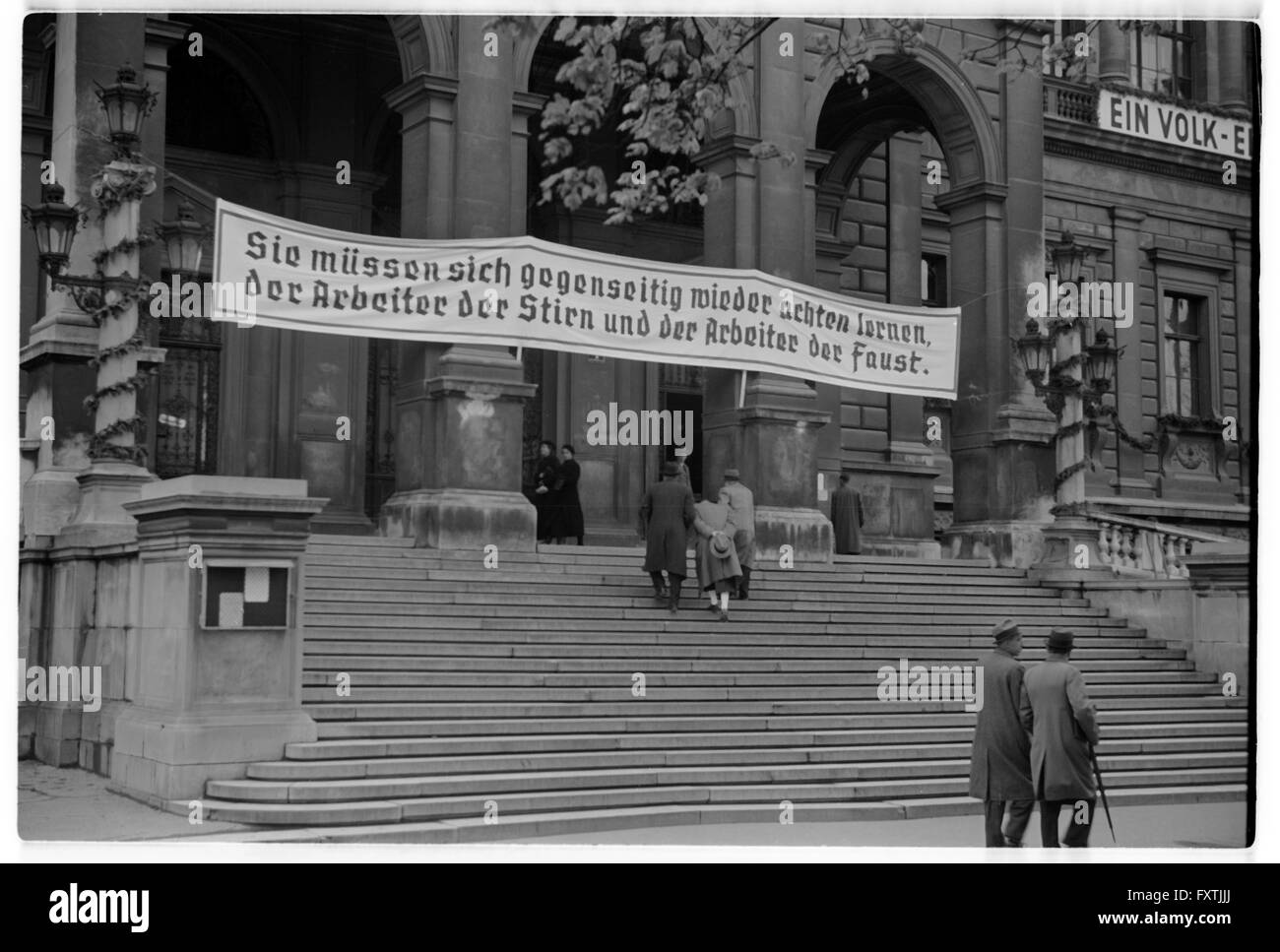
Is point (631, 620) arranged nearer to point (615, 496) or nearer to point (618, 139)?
point (615, 496)

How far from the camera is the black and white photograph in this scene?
12023mm

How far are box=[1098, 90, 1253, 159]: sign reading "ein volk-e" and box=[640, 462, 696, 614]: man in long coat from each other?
62.2ft

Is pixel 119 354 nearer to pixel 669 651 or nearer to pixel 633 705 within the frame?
pixel 633 705

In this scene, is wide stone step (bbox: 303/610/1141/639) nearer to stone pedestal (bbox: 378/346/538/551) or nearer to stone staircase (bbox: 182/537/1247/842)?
stone staircase (bbox: 182/537/1247/842)

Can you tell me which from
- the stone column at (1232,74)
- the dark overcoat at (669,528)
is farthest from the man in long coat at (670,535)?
the stone column at (1232,74)

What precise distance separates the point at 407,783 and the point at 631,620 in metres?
4.87

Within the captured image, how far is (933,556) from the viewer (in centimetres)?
2575

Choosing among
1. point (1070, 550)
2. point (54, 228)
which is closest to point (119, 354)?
point (54, 228)

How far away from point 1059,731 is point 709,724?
446 cm

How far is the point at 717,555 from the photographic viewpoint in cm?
1695

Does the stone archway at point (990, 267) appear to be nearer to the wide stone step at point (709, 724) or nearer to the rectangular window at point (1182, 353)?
the wide stone step at point (709, 724)

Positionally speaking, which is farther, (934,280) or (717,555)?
(934,280)

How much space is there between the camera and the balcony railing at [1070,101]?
31.0 meters
